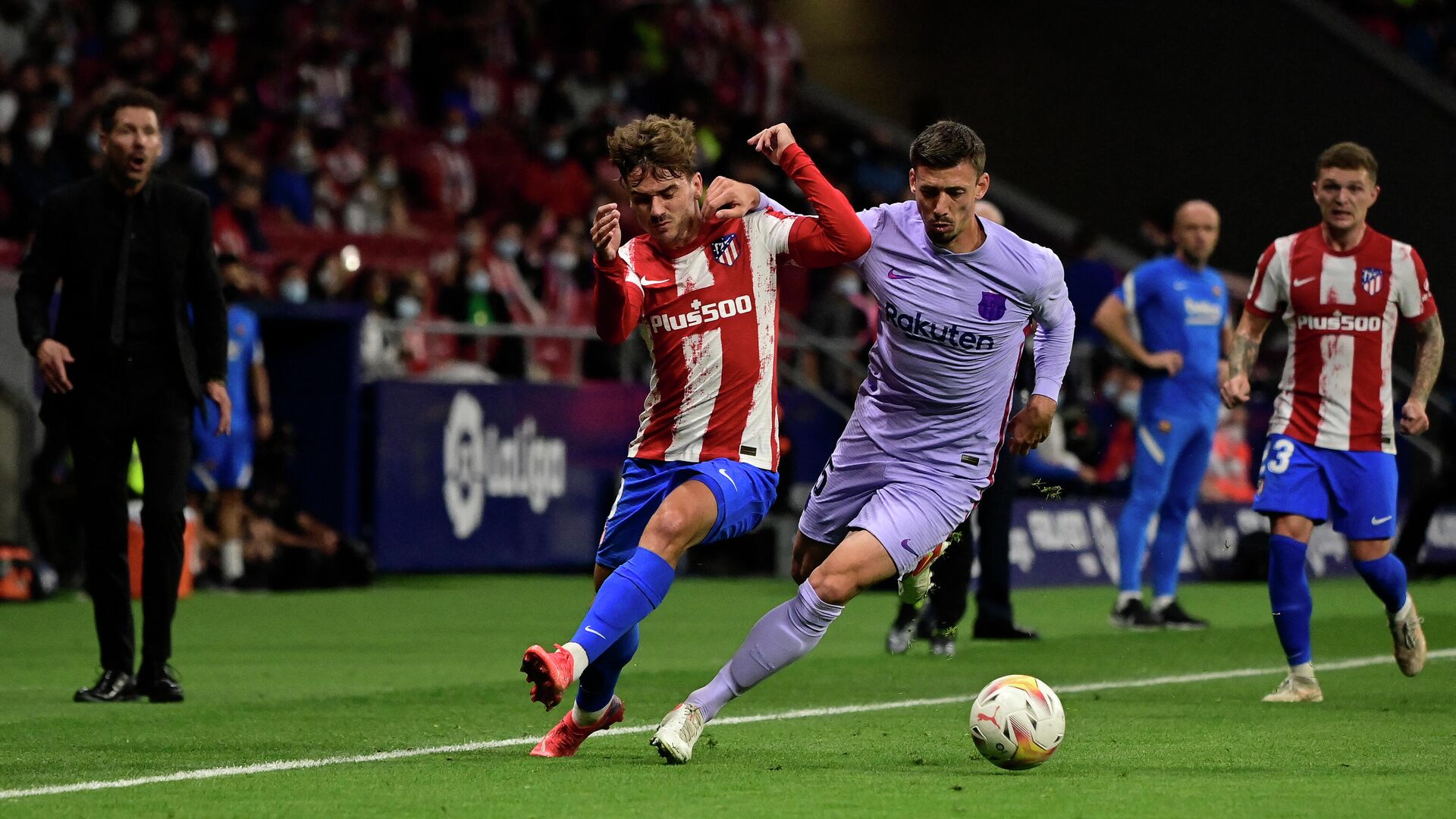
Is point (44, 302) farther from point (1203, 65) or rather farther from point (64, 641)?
point (1203, 65)

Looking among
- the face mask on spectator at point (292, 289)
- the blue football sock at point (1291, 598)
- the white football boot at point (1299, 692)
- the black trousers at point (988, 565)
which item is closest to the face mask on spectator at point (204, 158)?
the face mask on spectator at point (292, 289)

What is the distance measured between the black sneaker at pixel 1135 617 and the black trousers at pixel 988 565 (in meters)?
1.00

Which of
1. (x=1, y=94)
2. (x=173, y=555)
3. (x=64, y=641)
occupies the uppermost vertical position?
(x=1, y=94)

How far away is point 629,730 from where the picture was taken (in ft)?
25.1

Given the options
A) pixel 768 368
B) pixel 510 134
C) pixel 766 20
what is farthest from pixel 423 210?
pixel 768 368

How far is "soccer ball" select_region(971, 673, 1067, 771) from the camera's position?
6414 millimetres

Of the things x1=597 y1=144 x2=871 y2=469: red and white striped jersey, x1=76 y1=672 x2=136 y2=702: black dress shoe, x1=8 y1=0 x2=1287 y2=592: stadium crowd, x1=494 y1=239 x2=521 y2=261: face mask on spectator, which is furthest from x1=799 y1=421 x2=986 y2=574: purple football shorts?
x1=494 y1=239 x2=521 y2=261: face mask on spectator

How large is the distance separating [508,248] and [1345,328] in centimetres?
1228

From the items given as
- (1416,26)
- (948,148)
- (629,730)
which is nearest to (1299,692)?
(629,730)

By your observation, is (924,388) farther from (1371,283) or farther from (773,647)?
(1371,283)

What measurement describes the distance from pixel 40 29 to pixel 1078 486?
10.6 meters

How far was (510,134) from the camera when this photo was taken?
2333 centimetres

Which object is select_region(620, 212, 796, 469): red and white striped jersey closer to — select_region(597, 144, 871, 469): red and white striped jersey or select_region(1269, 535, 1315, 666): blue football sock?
select_region(597, 144, 871, 469): red and white striped jersey

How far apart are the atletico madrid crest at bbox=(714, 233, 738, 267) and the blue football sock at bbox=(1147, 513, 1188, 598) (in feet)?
21.3
